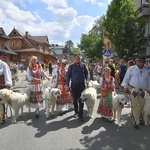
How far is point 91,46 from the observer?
4994 cm

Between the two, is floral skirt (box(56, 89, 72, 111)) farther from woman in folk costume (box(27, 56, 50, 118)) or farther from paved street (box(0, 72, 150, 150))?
woman in folk costume (box(27, 56, 50, 118))

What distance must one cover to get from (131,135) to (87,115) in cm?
217

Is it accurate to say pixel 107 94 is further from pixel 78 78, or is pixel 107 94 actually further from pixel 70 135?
pixel 70 135

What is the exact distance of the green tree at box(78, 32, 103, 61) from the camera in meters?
46.7

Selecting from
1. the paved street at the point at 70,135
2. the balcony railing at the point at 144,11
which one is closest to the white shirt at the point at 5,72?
the paved street at the point at 70,135

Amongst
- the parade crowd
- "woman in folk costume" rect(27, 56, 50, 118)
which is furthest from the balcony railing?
"woman in folk costume" rect(27, 56, 50, 118)

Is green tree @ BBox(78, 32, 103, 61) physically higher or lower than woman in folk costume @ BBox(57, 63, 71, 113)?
higher

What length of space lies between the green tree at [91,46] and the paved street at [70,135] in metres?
40.3

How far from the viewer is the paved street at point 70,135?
477 cm

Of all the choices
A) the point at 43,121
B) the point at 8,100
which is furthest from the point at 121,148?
the point at 8,100

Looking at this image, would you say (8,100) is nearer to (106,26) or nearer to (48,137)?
(48,137)

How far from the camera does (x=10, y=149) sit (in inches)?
181

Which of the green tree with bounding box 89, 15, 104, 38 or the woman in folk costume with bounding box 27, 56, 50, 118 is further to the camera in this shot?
the green tree with bounding box 89, 15, 104, 38

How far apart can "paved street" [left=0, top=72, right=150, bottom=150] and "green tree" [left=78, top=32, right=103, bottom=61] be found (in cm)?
4031
